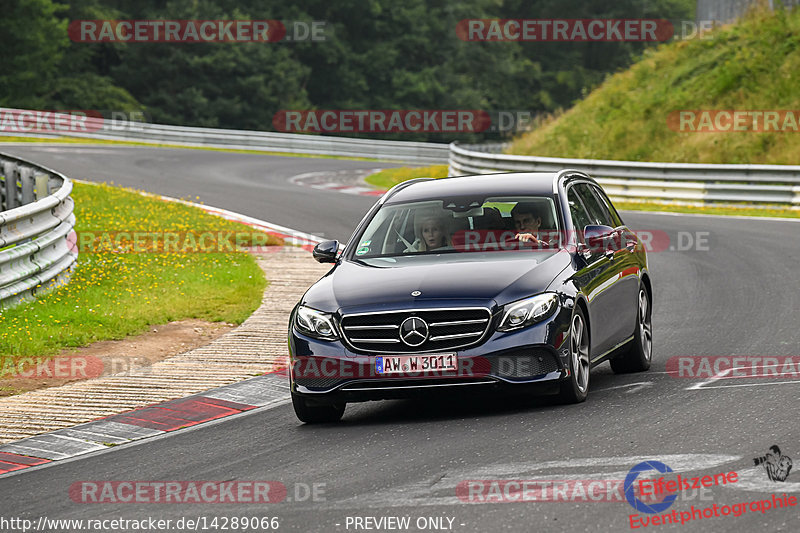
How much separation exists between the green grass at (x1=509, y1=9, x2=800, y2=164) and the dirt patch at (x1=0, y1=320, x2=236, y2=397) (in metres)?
20.1

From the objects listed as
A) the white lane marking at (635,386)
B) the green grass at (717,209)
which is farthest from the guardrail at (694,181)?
the white lane marking at (635,386)

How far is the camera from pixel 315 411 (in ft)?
28.4

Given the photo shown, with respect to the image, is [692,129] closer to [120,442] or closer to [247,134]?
[247,134]

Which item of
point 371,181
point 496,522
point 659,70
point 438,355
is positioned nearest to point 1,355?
point 438,355

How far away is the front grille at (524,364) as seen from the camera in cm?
808

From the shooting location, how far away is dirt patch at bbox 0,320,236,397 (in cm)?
1062

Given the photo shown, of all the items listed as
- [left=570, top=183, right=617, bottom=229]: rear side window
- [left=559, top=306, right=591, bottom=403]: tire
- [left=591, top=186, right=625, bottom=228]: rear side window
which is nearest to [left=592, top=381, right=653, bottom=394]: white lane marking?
[left=559, top=306, right=591, bottom=403]: tire

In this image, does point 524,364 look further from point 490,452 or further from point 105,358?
point 105,358

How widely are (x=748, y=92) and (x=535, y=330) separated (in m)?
26.1

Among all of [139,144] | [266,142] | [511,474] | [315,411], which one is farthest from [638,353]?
[139,144]

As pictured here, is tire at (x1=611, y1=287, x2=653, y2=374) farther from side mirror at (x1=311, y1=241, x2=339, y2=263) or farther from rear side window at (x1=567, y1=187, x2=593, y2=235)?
side mirror at (x1=311, y1=241, x2=339, y2=263)

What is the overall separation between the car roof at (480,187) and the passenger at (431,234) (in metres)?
0.32

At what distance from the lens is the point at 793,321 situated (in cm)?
1219

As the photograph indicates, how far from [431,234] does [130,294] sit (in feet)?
19.5
